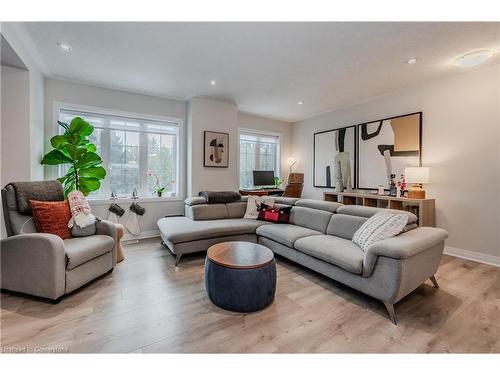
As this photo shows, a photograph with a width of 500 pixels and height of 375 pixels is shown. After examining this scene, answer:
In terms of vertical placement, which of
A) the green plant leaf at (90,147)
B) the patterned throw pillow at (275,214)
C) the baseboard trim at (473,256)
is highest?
the green plant leaf at (90,147)

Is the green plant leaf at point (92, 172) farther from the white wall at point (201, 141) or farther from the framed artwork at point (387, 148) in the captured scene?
the framed artwork at point (387, 148)

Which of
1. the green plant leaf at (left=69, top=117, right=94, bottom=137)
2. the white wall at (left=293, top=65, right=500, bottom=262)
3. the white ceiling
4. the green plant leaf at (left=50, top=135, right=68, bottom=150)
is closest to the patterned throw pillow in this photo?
the white ceiling

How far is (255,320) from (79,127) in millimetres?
3375

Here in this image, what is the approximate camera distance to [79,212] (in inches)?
99.4

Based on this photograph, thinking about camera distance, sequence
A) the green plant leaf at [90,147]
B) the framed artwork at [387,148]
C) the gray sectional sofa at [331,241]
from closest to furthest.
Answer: the gray sectional sofa at [331,241], the green plant leaf at [90,147], the framed artwork at [387,148]

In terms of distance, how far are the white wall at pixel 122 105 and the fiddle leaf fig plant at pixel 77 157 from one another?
461 mm


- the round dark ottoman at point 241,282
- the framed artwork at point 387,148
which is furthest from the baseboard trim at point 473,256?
the round dark ottoman at point 241,282

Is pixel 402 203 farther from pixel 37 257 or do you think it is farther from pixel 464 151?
pixel 37 257

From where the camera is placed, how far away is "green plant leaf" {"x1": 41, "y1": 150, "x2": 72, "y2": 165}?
9.90 feet

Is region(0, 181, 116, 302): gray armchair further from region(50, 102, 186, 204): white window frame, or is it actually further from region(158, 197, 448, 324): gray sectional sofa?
region(50, 102, 186, 204): white window frame

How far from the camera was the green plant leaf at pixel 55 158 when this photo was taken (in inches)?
119

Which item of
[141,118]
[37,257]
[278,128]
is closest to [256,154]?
[278,128]

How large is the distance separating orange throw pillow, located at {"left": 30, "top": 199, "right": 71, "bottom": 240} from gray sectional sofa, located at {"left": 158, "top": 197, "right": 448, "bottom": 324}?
1.07m
